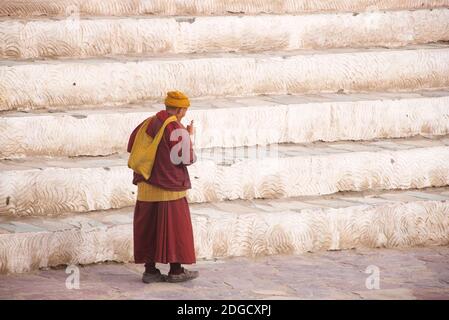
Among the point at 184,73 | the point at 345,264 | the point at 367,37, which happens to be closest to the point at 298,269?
the point at 345,264

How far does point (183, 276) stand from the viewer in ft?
26.1

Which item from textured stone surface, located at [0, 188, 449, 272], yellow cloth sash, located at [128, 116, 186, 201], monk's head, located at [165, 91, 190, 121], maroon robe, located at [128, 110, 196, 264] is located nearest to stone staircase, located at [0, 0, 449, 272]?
textured stone surface, located at [0, 188, 449, 272]

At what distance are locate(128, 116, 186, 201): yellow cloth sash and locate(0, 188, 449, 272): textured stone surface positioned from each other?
24.9 inches

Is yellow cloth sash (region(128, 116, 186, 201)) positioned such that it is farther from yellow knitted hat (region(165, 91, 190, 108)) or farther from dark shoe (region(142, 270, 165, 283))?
dark shoe (region(142, 270, 165, 283))

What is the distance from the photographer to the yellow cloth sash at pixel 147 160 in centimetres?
776

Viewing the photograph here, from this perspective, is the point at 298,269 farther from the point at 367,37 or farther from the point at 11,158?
the point at 367,37

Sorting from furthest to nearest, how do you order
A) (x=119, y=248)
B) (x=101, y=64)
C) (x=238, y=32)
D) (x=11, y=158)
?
(x=238, y=32), (x=101, y=64), (x=11, y=158), (x=119, y=248)

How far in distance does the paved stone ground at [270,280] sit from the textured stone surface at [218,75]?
193 centimetres

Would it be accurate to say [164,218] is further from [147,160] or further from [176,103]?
[176,103]

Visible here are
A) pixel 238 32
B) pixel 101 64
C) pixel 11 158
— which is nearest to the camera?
pixel 11 158

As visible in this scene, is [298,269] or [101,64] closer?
[298,269]

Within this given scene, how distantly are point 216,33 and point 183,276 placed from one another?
3.28 meters

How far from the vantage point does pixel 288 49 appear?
10.8 metres

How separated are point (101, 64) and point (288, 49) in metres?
2.06
